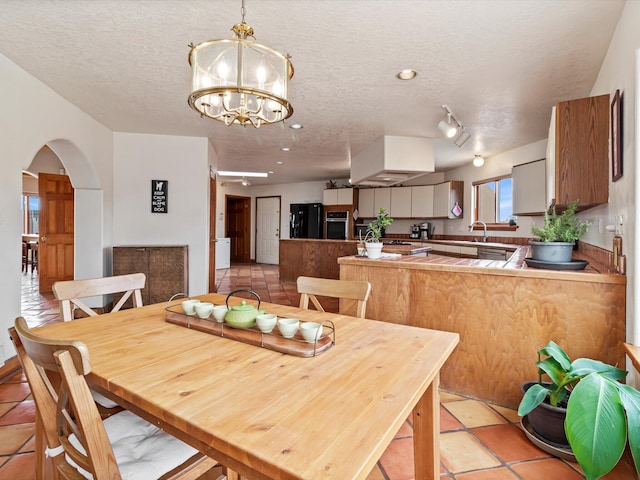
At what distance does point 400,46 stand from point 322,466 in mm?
2431

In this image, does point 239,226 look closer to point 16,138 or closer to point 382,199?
point 382,199

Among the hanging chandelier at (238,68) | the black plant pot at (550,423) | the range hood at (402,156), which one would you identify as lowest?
the black plant pot at (550,423)

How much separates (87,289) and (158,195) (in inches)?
118

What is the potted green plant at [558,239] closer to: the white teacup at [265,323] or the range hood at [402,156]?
the white teacup at [265,323]

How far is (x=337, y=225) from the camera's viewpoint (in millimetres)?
7883

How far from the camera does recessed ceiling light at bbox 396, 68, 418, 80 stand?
2.61 meters

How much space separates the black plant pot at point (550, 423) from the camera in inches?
66.6

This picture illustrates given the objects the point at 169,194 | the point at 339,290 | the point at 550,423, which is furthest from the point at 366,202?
the point at 550,423

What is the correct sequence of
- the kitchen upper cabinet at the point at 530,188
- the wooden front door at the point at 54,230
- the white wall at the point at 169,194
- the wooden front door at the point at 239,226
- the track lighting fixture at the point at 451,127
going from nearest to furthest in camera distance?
1. the track lighting fixture at the point at 451,127
2. the kitchen upper cabinet at the point at 530,188
3. the white wall at the point at 169,194
4. the wooden front door at the point at 54,230
5. the wooden front door at the point at 239,226

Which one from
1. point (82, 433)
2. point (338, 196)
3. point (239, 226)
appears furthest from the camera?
point (239, 226)

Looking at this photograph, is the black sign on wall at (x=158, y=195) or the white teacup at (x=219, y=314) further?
the black sign on wall at (x=158, y=195)

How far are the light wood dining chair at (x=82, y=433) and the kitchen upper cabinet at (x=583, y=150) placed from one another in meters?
2.39

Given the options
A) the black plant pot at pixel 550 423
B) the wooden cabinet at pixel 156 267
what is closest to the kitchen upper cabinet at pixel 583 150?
the black plant pot at pixel 550 423

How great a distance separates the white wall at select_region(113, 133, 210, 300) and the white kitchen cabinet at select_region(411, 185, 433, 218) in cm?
409
